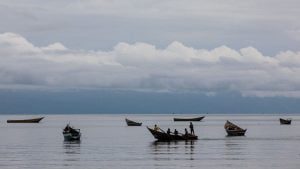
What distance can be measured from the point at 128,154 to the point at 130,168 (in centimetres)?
1615

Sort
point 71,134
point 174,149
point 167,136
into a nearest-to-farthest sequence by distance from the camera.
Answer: point 174,149 < point 167,136 < point 71,134

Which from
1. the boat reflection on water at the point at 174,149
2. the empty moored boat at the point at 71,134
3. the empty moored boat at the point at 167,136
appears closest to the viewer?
the boat reflection on water at the point at 174,149

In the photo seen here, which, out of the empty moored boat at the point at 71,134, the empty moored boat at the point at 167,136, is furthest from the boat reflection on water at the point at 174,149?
the empty moored boat at the point at 71,134

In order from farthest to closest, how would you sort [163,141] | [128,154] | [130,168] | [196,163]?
[163,141]
[128,154]
[196,163]
[130,168]

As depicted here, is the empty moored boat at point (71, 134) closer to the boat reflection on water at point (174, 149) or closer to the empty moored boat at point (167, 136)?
the empty moored boat at point (167, 136)

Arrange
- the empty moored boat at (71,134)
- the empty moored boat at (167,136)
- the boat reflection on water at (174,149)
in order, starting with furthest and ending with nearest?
the empty moored boat at (71,134) < the empty moored boat at (167,136) < the boat reflection on water at (174,149)

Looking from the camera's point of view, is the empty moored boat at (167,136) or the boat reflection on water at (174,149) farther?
the empty moored boat at (167,136)

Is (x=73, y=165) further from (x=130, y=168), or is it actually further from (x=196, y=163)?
(x=196, y=163)

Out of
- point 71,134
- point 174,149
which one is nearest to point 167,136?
point 174,149

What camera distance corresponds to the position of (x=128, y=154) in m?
72.8

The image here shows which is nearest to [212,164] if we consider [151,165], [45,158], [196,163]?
[196,163]

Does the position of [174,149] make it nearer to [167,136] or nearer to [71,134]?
[167,136]

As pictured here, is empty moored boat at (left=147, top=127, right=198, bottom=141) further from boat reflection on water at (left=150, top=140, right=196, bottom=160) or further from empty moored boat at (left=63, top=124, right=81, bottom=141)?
empty moored boat at (left=63, top=124, right=81, bottom=141)

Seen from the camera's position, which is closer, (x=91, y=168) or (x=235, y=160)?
(x=91, y=168)
